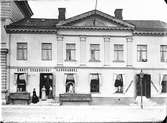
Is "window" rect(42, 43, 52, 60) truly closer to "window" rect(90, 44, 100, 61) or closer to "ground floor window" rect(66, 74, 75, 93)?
"ground floor window" rect(66, 74, 75, 93)

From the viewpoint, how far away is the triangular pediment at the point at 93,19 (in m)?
7.25

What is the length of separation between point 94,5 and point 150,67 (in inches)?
65.8

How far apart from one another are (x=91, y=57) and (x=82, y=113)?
112 centimetres

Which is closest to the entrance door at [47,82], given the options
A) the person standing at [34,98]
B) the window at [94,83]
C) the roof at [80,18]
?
the person standing at [34,98]

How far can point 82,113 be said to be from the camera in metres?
A: 7.01

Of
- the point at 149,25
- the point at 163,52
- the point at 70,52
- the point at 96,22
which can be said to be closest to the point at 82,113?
the point at 70,52

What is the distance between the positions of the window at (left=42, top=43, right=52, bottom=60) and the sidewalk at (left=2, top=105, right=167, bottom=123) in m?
0.97

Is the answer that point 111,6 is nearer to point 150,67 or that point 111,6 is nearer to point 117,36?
point 117,36

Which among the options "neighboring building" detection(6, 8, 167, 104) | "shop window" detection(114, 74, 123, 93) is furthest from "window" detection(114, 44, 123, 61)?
"shop window" detection(114, 74, 123, 93)

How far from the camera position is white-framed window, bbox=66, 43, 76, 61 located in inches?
285

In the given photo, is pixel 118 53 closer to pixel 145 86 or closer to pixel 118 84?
pixel 118 84

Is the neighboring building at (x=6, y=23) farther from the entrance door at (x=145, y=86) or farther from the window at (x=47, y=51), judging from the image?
the entrance door at (x=145, y=86)

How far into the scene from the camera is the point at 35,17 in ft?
23.3

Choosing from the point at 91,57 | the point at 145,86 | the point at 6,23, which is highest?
the point at 6,23
